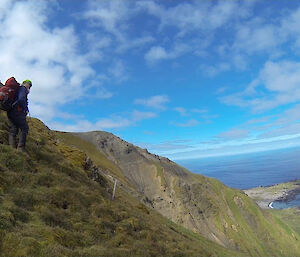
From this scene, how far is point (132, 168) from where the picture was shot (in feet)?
317

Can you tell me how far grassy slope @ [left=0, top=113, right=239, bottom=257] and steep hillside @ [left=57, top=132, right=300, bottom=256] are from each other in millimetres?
61903

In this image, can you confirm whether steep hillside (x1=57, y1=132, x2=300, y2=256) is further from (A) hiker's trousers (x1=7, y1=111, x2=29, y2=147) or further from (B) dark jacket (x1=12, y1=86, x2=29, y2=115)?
(B) dark jacket (x1=12, y1=86, x2=29, y2=115)

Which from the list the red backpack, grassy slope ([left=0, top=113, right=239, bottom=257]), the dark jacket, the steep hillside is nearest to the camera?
grassy slope ([left=0, top=113, right=239, bottom=257])

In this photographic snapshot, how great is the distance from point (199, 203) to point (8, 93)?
8867 centimetres

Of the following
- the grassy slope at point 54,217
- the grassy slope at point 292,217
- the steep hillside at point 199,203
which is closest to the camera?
the grassy slope at point 54,217

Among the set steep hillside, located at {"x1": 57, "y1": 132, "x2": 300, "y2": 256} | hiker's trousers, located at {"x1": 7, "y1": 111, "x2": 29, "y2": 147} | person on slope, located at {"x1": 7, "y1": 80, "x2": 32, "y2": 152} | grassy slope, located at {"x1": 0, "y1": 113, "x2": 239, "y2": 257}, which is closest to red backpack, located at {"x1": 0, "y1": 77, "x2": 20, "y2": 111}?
person on slope, located at {"x1": 7, "y1": 80, "x2": 32, "y2": 152}

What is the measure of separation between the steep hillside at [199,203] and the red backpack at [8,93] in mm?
63453

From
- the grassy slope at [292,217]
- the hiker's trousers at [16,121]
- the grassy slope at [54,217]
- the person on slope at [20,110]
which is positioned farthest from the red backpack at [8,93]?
the grassy slope at [292,217]

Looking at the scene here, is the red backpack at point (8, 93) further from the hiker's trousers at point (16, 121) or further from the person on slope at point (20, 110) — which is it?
the hiker's trousers at point (16, 121)

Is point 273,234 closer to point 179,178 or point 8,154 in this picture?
point 179,178

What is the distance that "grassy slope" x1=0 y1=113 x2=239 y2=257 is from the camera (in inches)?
311

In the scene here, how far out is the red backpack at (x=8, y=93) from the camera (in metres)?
11.5

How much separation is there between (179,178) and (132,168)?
17.6 meters

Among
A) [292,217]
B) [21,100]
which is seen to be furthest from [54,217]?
[292,217]
